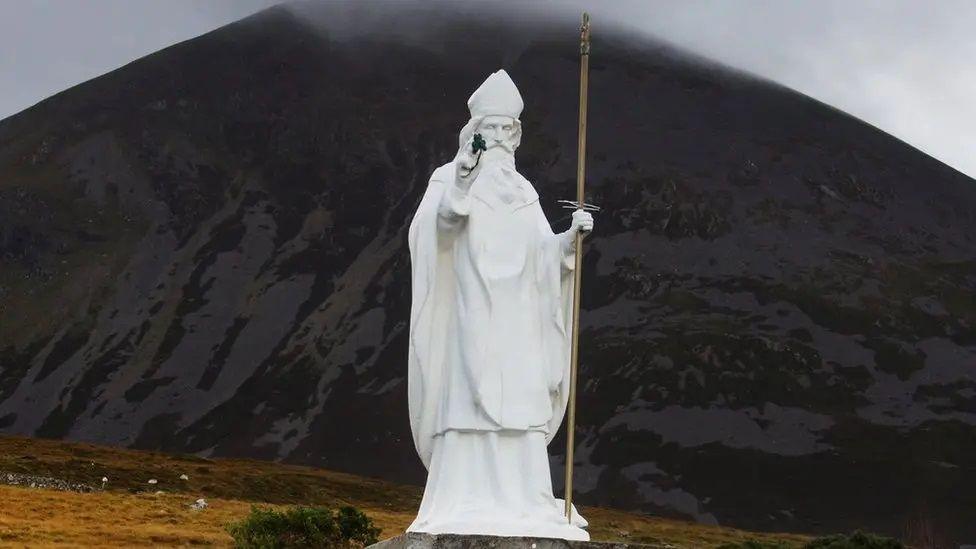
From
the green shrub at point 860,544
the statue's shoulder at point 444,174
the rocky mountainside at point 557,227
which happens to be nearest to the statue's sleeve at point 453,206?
the statue's shoulder at point 444,174

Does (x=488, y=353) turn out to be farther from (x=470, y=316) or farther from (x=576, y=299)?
(x=576, y=299)

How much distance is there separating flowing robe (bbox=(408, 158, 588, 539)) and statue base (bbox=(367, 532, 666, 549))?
62 centimetres

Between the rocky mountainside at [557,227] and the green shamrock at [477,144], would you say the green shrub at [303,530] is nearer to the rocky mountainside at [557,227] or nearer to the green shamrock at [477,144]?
the green shamrock at [477,144]

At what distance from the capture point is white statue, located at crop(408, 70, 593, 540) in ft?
50.8

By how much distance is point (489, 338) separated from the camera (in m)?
15.9

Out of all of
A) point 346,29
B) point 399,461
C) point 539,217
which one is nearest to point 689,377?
point 399,461

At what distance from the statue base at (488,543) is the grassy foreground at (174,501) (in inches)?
1202

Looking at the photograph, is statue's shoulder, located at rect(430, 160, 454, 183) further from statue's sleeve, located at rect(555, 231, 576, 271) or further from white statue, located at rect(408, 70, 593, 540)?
statue's sleeve, located at rect(555, 231, 576, 271)

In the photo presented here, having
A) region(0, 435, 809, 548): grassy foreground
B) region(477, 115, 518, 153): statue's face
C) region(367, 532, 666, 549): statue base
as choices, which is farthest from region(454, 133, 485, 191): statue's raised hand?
region(0, 435, 809, 548): grassy foreground

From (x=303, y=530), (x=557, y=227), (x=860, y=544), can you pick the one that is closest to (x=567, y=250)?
(x=860, y=544)

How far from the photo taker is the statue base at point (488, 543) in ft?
46.3

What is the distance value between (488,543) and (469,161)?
3.84 meters

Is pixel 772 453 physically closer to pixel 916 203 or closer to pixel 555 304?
pixel 916 203

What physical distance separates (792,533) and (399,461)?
2390 centimetres
